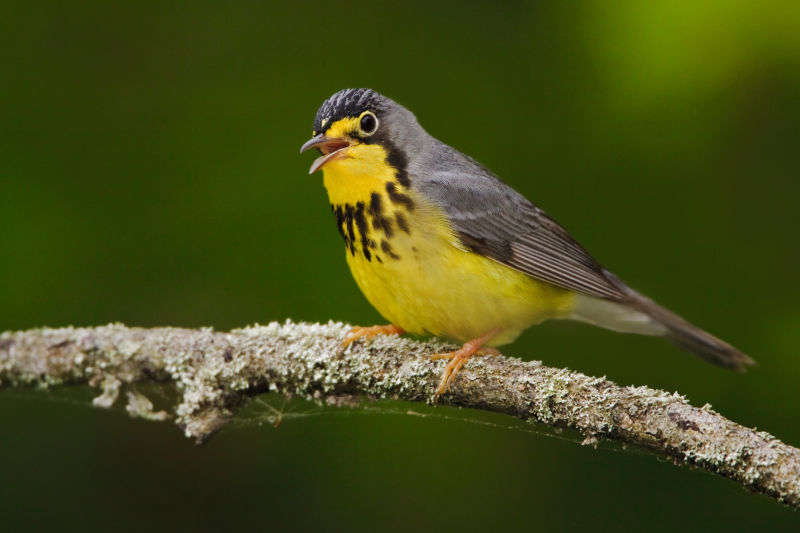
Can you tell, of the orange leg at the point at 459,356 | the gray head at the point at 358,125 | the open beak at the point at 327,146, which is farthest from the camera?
the gray head at the point at 358,125

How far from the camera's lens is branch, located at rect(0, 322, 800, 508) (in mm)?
3350

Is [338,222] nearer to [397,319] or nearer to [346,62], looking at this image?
[397,319]

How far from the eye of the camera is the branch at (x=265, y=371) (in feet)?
11.0

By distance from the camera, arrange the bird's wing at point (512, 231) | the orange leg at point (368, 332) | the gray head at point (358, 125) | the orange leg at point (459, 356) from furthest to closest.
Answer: the bird's wing at point (512, 231)
the gray head at point (358, 125)
the orange leg at point (368, 332)
the orange leg at point (459, 356)

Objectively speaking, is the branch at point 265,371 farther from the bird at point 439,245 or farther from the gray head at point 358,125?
the gray head at point 358,125

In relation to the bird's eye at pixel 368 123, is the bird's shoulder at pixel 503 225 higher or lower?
lower

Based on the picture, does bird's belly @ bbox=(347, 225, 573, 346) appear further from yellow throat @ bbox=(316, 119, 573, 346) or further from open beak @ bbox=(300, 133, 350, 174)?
open beak @ bbox=(300, 133, 350, 174)

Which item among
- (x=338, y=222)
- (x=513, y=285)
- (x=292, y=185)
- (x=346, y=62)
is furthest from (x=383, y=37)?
(x=513, y=285)

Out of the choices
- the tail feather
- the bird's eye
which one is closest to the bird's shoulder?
the tail feather

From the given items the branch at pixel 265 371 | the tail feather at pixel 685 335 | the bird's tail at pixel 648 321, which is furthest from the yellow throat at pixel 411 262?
the tail feather at pixel 685 335

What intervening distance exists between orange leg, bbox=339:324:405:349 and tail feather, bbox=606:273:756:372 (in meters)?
1.13

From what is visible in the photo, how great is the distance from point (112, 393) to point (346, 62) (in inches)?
86.4

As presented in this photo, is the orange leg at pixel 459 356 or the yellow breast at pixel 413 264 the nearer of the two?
the orange leg at pixel 459 356

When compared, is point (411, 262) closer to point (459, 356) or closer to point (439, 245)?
point (439, 245)
